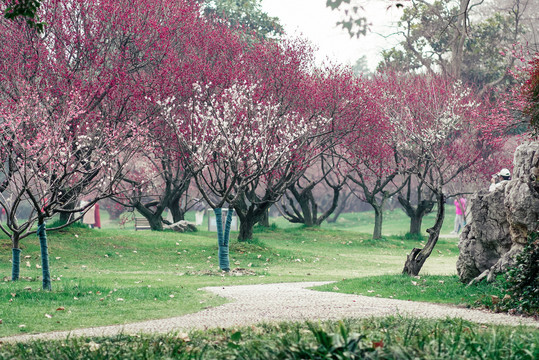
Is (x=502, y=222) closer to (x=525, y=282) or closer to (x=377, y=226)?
(x=525, y=282)

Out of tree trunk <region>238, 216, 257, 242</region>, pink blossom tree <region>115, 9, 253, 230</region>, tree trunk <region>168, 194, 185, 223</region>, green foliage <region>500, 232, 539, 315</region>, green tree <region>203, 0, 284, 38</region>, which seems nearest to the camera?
green foliage <region>500, 232, 539, 315</region>

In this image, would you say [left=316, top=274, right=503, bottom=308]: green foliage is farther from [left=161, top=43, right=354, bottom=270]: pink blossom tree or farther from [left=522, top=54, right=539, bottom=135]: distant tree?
[left=161, top=43, right=354, bottom=270]: pink blossom tree

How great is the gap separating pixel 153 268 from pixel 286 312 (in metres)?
9.79

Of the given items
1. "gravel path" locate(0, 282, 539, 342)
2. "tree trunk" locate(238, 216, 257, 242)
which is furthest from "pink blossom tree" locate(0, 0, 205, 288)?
"gravel path" locate(0, 282, 539, 342)

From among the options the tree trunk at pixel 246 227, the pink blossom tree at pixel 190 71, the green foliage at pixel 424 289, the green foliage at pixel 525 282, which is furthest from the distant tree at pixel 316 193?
the green foliage at pixel 525 282

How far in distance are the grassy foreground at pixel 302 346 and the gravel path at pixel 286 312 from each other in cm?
101

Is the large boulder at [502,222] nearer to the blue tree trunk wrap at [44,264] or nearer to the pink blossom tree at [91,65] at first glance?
the blue tree trunk wrap at [44,264]

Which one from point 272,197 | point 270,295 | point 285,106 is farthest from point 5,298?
point 285,106

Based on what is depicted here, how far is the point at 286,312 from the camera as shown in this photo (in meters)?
9.48

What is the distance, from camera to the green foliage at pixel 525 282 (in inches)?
366

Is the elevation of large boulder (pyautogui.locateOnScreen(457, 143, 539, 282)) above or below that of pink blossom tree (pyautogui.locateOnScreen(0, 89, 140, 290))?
below

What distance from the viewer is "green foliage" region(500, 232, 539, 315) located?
9289 millimetres

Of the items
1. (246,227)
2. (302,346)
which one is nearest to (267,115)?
(246,227)

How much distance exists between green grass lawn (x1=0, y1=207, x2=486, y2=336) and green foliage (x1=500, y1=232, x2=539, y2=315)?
291 cm
